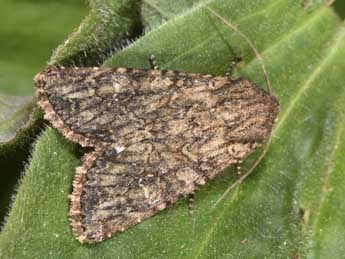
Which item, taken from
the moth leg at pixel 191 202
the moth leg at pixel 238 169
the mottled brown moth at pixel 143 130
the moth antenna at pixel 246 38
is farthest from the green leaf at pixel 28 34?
the moth leg at pixel 238 169

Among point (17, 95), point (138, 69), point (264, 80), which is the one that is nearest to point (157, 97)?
point (138, 69)

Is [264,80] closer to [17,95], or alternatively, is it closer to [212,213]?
[212,213]

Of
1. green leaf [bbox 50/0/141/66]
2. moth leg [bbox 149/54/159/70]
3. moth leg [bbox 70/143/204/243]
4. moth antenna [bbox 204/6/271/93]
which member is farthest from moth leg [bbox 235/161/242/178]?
green leaf [bbox 50/0/141/66]

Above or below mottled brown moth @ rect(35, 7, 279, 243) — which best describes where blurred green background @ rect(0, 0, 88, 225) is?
above

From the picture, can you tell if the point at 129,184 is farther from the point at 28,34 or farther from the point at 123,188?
the point at 28,34

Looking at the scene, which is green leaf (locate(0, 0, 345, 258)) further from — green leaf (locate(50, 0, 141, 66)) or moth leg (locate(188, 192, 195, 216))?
green leaf (locate(50, 0, 141, 66))
